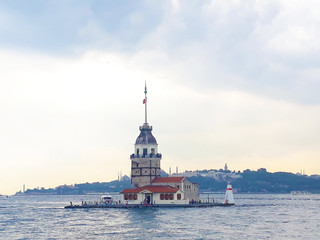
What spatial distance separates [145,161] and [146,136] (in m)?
6.47

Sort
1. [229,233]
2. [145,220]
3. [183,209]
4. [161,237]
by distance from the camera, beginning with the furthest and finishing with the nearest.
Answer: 1. [183,209]
2. [145,220]
3. [229,233]
4. [161,237]

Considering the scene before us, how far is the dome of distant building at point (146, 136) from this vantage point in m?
148

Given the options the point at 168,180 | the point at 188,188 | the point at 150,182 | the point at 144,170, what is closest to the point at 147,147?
the point at 144,170

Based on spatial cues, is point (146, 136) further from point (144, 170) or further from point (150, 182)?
point (150, 182)

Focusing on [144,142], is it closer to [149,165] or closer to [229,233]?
[149,165]

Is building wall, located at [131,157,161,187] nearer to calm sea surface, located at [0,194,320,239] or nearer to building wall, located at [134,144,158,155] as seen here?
building wall, located at [134,144,158,155]

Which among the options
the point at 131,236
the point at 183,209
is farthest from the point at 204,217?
the point at 131,236

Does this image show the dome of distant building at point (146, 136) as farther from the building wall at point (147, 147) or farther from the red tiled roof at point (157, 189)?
the red tiled roof at point (157, 189)

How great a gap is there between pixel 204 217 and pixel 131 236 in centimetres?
3059

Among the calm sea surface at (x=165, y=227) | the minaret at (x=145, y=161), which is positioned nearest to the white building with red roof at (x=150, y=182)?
the minaret at (x=145, y=161)

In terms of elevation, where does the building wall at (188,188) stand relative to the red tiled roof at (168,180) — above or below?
below

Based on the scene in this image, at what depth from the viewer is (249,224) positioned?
318ft

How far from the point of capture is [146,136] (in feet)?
490

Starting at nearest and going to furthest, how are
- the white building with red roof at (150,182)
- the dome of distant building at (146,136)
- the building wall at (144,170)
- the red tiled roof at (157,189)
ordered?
the red tiled roof at (157,189) → the white building with red roof at (150,182) → the building wall at (144,170) → the dome of distant building at (146,136)
